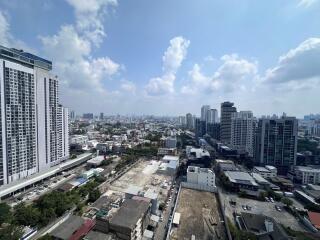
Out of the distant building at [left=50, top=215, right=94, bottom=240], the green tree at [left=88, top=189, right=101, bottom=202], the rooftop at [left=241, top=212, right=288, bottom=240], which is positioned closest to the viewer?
the distant building at [left=50, top=215, right=94, bottom=240]

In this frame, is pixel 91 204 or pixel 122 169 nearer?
pixel 91 204

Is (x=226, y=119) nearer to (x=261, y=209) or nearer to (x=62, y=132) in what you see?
(x=261, y=209)

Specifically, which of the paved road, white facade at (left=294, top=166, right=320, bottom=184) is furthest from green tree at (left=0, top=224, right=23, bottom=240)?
white facade at (left=294, top=166, right=320, bottom=184)

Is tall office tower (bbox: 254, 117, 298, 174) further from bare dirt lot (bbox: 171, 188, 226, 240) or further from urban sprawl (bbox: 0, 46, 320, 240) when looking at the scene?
bare dirt lot (bbox: 171, 188, 226, 240)

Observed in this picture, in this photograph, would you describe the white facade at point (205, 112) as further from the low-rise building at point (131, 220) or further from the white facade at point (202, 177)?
the low-rise building at point (131, 220)

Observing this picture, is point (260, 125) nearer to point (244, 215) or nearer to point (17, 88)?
point (244, 215)

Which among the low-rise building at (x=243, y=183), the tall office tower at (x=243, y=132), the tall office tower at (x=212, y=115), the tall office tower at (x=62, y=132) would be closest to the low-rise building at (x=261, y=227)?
the low-rise building at (x=243, y=183)

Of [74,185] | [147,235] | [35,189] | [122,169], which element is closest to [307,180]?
[147,235]
